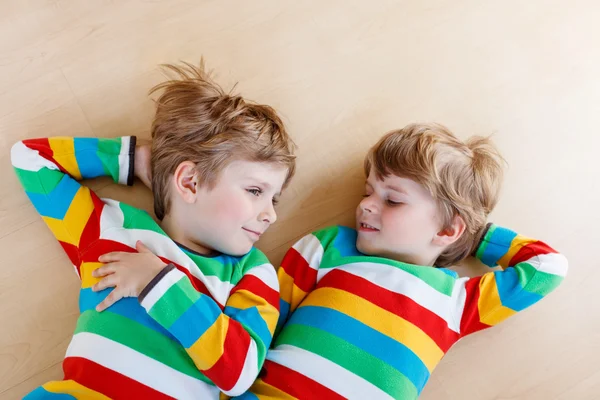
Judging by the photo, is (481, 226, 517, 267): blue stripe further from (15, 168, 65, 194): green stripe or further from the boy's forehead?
(15, 168, 65, 194): green stripe

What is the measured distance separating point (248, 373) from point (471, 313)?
0.48 metres

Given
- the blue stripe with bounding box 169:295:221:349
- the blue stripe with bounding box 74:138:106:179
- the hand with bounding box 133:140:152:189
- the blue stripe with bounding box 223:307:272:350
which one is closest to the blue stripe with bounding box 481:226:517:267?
the blue stripe with bounding box 223:307:272:350

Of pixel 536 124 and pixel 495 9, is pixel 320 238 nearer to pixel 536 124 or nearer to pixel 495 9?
pixel 536 124

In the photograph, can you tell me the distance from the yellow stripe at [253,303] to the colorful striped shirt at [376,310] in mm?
71

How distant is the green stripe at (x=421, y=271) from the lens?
1.07 m

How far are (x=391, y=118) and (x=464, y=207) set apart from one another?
320 millimetres

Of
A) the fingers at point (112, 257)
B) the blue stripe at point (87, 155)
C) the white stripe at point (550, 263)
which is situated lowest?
the white stripe at point (550, 263)

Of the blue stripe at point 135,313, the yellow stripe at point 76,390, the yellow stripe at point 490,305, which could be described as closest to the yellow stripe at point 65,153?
the blue stripe at point 135,313

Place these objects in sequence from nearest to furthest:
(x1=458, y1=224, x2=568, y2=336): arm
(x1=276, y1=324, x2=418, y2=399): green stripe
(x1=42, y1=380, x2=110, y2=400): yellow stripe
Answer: (x1=42, y1=380, x2=110, y2=400): yellow stripe, (x1=276, y1=324, x2=418, y2=399): green stripe, (x1=458, y1=224, x2=568, y2=336): arm

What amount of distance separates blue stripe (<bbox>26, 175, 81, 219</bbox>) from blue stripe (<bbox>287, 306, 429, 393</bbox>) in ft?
1.76

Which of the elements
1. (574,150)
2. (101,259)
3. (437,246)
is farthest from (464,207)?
(101,259)

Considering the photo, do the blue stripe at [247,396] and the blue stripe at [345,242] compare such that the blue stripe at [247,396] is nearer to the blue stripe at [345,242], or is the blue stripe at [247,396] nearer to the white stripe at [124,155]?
the blue stripe at [345,242]

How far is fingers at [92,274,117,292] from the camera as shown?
93 cm

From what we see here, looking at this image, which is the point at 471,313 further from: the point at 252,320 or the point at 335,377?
the point at 252,320
